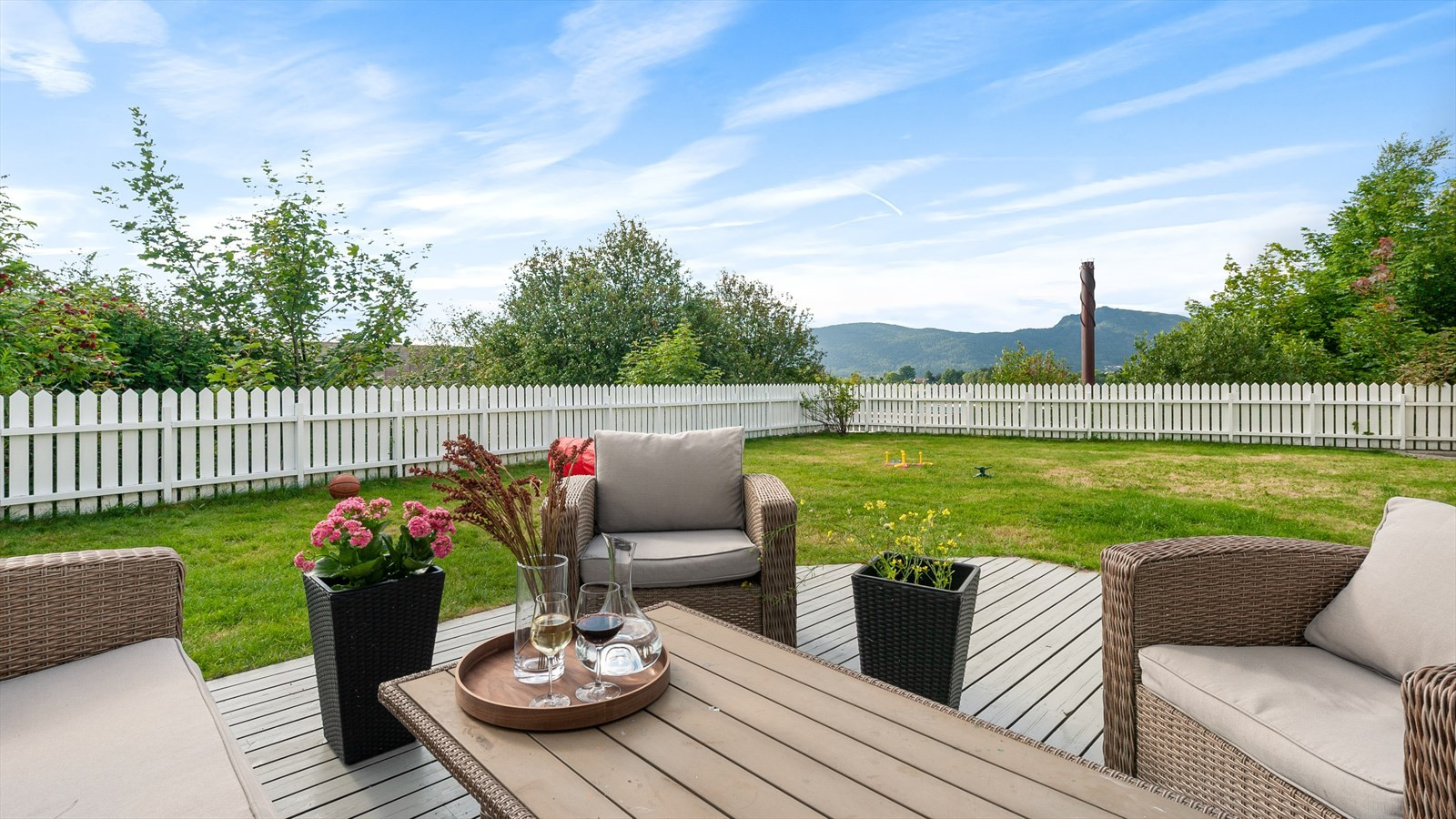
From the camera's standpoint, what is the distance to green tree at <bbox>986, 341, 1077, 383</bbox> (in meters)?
14.3

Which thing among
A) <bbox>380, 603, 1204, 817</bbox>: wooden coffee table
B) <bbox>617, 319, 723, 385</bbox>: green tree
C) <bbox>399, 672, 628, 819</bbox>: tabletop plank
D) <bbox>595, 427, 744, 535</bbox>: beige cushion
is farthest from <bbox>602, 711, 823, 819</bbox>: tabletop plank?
<bbox>617, 319, 723, 385</bbox>: green tree

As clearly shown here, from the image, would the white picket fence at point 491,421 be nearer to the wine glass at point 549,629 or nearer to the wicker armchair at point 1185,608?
the wine glass at point 549,629

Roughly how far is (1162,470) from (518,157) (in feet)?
29.1

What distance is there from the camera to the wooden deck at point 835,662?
1.83m

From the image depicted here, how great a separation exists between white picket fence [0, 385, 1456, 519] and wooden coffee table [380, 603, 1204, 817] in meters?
5.41

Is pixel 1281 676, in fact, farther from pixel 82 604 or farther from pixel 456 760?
pixel 82 604

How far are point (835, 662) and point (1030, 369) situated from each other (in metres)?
13.3

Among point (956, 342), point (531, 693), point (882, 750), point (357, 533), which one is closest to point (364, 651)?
point (357, 533)

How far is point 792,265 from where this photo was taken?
707 inches

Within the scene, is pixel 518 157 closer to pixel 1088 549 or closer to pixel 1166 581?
pixel 1088 549

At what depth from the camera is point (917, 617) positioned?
7.01ft

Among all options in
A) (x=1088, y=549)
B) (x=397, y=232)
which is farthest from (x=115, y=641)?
(x=397, y=232)

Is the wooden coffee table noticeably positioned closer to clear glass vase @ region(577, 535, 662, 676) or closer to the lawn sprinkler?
clear glass vase @ region(577, 535, 662, 676)

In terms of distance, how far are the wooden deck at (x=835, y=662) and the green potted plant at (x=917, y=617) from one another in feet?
0.85
